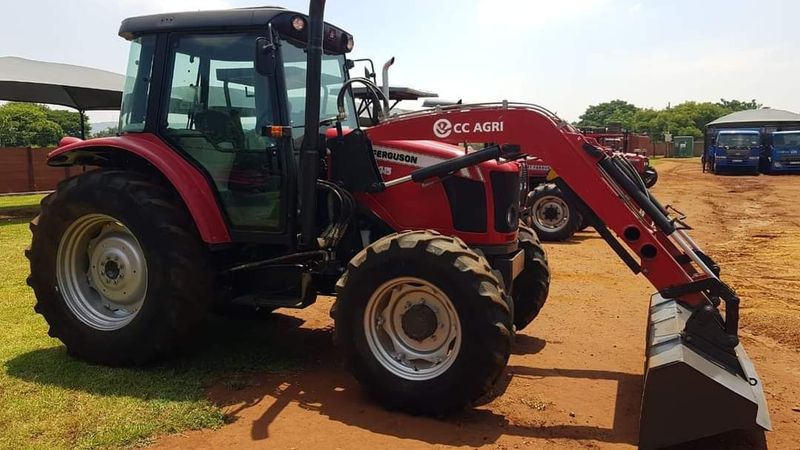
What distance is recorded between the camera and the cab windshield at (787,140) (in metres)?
30.6

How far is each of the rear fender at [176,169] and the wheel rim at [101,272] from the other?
539 mm

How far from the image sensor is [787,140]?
30.8m

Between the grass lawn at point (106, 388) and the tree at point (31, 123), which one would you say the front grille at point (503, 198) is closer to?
the grass lawn at point (106, 388)

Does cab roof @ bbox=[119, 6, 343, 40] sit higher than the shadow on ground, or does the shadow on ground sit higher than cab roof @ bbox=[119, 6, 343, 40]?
cab roof @ bbox=[119, 6, 343, 40]

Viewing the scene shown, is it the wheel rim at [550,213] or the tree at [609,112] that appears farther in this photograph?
the tree at [609,112]

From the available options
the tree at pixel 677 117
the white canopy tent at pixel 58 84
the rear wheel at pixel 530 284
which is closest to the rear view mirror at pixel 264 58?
the rear wheel at pixel 530 284

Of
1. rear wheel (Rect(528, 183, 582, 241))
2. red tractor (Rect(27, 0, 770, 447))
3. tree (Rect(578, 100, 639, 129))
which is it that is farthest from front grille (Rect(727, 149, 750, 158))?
tree (Rect(578, 100, 639, 129))

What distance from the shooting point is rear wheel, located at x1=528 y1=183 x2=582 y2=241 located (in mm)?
11820

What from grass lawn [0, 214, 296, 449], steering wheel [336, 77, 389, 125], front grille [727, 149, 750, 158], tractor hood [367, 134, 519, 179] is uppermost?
front grille [727, 149, 750, 158]

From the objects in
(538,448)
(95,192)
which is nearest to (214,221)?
(95,192)

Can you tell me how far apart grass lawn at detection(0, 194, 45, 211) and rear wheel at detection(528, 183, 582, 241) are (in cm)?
1346

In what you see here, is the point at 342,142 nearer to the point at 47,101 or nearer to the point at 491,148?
the point at 491,148

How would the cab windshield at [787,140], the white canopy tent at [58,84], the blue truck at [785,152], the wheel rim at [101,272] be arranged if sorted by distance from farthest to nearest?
the cab windshield at [787,140] → the blue truck at [785,152] → the white canopy tent at [58,84] → the wheel rim at [101,272]

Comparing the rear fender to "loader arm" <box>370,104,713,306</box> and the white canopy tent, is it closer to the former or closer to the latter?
"loader arm" <box>370,104,713,306</box>
